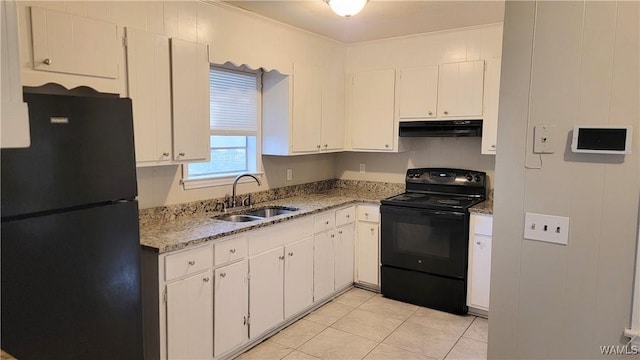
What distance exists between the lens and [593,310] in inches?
67.3

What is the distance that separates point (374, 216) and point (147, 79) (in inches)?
96.5

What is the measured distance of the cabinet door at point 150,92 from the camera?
8.29 ft

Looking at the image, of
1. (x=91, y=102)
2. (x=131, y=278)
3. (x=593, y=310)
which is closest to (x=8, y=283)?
(x=131, y=278)

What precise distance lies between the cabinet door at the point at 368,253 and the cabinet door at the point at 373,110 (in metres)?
0.85

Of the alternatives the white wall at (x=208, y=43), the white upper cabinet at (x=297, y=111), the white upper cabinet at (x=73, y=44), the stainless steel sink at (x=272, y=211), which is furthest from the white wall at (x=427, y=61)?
the white upper cabinet at (x=73, y=44)

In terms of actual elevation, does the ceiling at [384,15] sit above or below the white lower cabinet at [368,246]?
above

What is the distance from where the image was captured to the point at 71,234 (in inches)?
72.9

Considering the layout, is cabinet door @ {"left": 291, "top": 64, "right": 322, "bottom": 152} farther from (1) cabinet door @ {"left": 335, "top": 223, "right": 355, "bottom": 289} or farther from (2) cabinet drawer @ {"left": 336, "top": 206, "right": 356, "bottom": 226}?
→ (1) cabinet door @ {"left": 335, "top": 223, "right": 355, "bottom": 289}

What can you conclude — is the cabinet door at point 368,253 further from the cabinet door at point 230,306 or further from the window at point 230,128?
the cabinet door at point 230,306

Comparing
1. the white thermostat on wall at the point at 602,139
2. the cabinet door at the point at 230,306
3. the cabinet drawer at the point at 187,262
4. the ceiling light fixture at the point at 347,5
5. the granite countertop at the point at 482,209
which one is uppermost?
the ceiling light fixture at the point at 347,5

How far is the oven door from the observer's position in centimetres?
372

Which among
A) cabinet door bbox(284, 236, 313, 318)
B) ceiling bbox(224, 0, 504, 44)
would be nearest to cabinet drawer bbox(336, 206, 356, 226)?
cabinet door bbox(284, 236, 313, 318)

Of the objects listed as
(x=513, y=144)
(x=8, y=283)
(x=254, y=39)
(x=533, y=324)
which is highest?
(x=254, y=39)

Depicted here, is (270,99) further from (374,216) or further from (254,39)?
(374,216)
